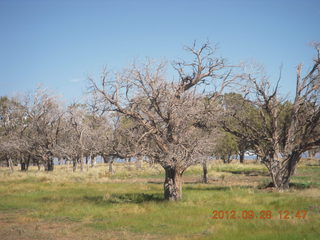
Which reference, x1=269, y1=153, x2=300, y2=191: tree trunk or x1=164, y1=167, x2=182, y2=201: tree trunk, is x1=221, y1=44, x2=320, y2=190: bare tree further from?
x1=164, y1=167, x2=182, y2=201: tree trunk

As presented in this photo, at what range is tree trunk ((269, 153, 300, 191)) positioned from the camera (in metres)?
21.1

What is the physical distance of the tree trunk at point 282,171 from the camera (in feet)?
69.4

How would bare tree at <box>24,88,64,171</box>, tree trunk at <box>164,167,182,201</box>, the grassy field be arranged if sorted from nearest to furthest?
the grassy field → tree trunk at <box>164,167,182,201</box> → bare tree at <box>24,88,64,171</box>

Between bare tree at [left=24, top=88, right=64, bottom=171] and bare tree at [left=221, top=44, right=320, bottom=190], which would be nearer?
bare tree at [left=221, top=44, right=320, bottom=190]

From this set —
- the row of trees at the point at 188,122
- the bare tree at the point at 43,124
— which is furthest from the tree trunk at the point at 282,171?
the bare tree at the point at 43,124

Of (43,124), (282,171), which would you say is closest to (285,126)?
(282,171)

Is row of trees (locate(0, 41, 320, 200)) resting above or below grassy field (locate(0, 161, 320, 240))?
above

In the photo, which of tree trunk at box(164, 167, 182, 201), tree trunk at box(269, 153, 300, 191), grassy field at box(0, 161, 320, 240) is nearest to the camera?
grassy field at box(0, 161, 320, 240)

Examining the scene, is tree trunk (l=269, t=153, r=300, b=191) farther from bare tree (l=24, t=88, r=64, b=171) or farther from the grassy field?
bare tree (l=24, t=88, r=64, b=171)

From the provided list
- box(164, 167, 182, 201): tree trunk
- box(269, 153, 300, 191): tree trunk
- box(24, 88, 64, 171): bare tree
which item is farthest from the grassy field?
box(24, 88, 64, 171): bare tree

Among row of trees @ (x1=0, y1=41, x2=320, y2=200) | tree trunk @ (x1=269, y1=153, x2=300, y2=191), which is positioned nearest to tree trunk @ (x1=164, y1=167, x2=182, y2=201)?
row of trees @ (x1=0, y1=41, x2=320, y2=200)

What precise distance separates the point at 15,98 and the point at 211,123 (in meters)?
35.6

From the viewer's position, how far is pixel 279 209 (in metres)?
13.9

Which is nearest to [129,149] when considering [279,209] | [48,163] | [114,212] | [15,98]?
[114,212]
